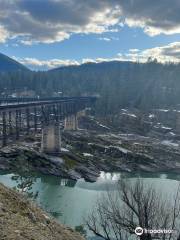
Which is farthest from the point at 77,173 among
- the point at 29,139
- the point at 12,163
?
the point at 29,139

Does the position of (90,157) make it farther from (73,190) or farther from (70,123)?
(70,123)

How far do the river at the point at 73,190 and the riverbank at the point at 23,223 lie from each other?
32.2 meters

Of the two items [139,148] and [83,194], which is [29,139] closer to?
[139,148]

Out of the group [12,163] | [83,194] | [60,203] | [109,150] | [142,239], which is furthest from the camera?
[109,150]

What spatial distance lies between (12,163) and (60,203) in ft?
91.2

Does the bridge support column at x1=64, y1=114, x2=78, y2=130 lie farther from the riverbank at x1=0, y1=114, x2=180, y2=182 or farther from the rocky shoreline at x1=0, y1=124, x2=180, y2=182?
the rocky shoreline at x1=0, y1=124, x2=180, y2=182

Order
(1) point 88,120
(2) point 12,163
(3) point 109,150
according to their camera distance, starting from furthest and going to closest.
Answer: (1) point 88,120
(3) point 109,150
(2) point 12,163

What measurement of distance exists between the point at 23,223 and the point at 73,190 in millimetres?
59135

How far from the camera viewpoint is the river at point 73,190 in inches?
2119

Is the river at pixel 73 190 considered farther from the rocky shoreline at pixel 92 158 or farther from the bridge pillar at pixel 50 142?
the bridge pillar at pixel 50 142

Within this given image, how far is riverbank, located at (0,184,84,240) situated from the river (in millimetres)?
32178

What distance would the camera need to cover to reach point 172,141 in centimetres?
14588

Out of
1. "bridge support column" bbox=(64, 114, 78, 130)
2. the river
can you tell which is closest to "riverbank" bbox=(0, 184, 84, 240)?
the river

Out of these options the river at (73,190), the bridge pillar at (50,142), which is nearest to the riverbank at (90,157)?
the bridge pillar at (50,142)
